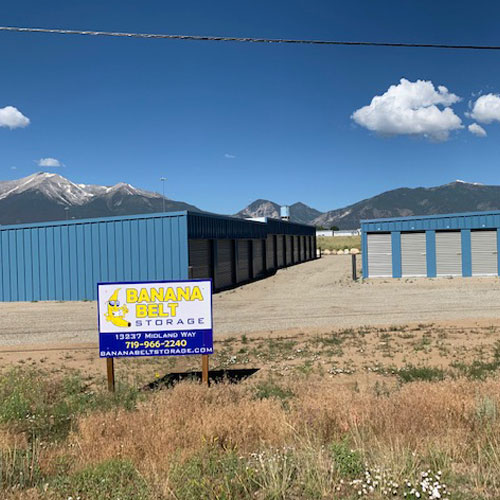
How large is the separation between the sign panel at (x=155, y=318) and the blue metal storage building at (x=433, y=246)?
25.6m

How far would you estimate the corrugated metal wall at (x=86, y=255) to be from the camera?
25.0 meters

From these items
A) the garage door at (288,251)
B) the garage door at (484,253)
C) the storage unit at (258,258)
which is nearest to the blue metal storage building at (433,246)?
the garage door at (484,253)

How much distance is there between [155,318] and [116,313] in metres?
0.78

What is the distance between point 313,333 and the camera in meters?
13.9

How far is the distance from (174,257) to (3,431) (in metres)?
19.1

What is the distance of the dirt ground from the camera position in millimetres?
10539

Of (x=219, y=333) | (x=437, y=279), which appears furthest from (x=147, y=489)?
(x=437, y=279)

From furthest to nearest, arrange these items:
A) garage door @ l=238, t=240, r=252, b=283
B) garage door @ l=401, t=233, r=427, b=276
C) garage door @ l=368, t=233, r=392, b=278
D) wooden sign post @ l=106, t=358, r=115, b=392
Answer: garage door @ l=238, t=240, r=252, b=283 < garage door @ l=368, t=233, r=392, b=278 < garage door @ l=401, t=233, r=427, b=276 < wooden sign post @ l=106, t=358, r=115, b=392

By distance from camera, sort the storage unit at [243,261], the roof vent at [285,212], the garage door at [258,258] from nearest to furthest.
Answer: the storage unit at [243,261] → the garage door at [258,258] → the roof vent at [285,212]

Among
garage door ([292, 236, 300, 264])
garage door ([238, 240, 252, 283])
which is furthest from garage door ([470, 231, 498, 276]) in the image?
garage door ([292, 236, 300, 264])

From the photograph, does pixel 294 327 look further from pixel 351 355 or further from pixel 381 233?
pixel 381 233

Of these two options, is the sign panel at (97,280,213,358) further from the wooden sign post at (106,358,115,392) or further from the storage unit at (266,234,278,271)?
the storage unit at (266,234,278,271)

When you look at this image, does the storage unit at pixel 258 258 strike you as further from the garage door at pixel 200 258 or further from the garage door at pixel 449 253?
the garage door at pixel 449 253

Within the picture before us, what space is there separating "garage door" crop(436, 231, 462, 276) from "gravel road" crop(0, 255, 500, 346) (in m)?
1.36
